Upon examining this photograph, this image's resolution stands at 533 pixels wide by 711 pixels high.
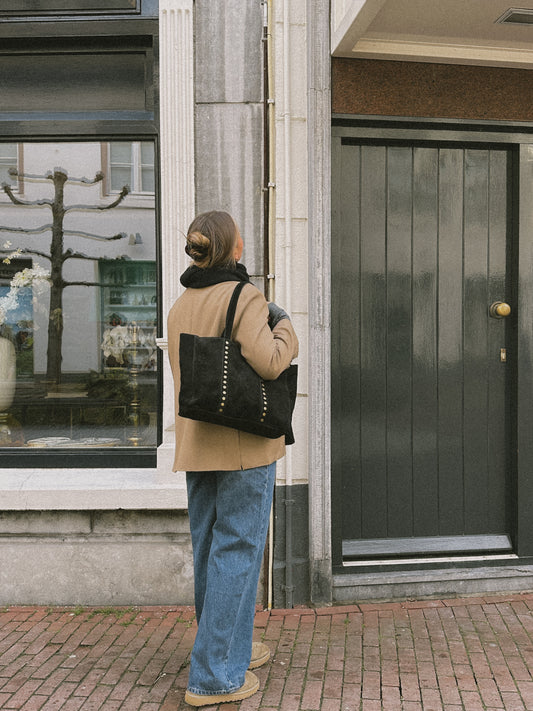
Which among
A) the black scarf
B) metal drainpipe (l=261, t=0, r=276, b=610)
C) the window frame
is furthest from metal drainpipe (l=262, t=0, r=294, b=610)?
the black scarf

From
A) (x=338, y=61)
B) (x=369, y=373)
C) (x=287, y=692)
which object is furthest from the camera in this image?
(x=369, y=373)

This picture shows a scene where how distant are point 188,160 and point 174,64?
21.8 inches

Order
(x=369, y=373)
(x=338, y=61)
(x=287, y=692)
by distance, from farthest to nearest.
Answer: (x=369, y=373), (x=338, y=61), (x=287, y=692)

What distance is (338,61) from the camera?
12.3ft

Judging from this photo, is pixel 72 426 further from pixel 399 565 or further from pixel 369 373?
pixel 399 565

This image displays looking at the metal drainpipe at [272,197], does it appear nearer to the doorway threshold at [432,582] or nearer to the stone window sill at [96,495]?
the doorway threshold at [432,582]

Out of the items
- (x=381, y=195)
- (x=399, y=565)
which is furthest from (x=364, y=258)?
(x=399, y=565)

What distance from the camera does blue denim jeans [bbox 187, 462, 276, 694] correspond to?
262 cm

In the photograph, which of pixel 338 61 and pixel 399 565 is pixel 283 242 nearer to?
pixel 338 61

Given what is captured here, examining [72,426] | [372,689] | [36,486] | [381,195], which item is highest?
[381,195]

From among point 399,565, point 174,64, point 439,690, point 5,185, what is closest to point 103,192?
point 5,185

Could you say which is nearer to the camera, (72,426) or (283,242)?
(283,242)

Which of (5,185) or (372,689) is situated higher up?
(5,185)

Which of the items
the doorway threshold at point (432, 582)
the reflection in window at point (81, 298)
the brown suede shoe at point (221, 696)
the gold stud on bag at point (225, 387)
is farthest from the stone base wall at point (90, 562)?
the gold stud on bag at point (225, 387)
